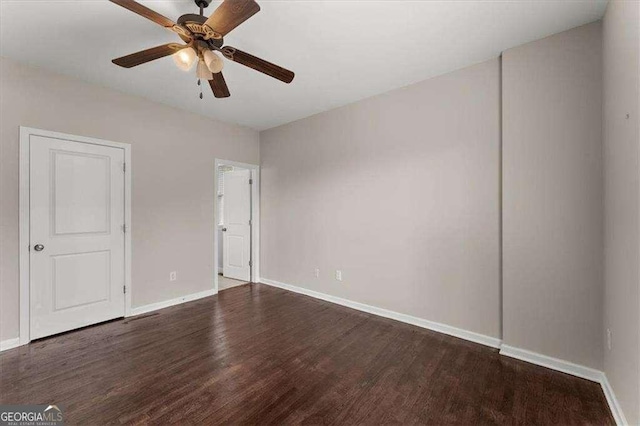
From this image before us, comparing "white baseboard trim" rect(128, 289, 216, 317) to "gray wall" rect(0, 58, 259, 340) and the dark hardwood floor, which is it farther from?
the dark hardwood floor

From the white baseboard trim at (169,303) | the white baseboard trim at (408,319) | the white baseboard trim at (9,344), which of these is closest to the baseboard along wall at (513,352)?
the white baseboard trim at (408,319)

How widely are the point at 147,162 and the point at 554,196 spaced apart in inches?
172

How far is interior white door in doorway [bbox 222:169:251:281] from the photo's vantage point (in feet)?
16.0

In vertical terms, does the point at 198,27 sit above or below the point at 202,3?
below

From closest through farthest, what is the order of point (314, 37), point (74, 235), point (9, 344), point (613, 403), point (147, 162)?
point (613, 403) → point (314, 37) → point (9, 344) → point (74, 235) → point (147, 162)

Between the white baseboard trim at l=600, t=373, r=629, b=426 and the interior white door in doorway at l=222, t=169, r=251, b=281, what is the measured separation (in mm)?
4439

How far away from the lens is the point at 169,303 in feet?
12.0

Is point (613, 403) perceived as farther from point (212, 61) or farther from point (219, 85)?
point (219, 85)

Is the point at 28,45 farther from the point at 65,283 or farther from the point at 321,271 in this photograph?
the point at 321,271

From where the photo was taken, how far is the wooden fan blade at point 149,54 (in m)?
Result: 1.83

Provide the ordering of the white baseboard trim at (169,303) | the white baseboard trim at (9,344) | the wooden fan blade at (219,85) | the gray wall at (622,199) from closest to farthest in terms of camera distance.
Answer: the gray wall at (622,199) → the wooden fan blade at (219,85) → the white baseboard trim at (9,344) → the white baseboard trim at (169,303)

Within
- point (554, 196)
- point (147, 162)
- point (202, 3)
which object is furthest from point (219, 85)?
point (554, 196)
